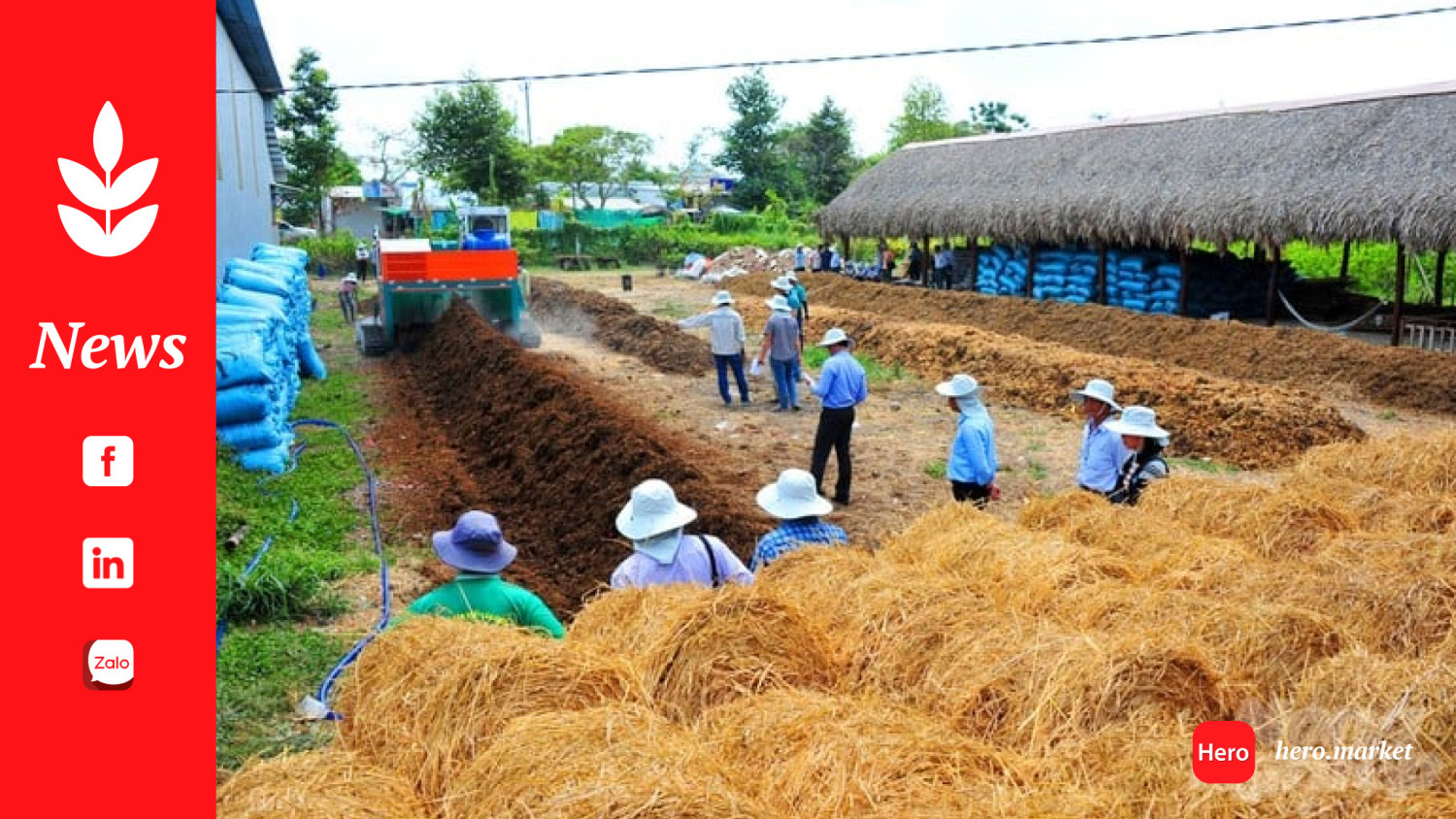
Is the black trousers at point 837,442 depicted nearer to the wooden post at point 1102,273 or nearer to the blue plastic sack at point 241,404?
the blue plastic sack at point 241,404

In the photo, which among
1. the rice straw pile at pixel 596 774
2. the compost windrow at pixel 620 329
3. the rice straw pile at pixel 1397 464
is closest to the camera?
the rice straw pile at pixel 596 774

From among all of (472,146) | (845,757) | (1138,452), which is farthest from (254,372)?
(472,146)

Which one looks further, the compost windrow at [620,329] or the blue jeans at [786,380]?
the compost windrow at [620,329]

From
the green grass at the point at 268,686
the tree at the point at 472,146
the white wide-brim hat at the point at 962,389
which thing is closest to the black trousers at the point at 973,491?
the white wide-brim hat at the point at 962,389

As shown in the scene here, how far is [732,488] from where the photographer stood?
11.0m

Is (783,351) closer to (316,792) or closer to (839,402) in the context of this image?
(839,402)

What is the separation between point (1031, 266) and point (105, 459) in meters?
25.3

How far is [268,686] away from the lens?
6469mm

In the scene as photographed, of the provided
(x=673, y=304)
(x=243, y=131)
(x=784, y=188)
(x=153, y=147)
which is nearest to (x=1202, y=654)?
(x=153, y=147)

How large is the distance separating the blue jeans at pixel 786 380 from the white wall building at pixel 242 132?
7.45 meters

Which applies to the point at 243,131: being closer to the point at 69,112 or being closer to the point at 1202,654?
the point at 69,112

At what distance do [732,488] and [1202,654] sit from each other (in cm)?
683

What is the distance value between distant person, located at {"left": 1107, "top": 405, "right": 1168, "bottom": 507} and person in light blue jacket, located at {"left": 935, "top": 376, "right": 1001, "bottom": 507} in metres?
0.82

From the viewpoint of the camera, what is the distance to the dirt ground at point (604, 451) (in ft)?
31.6
